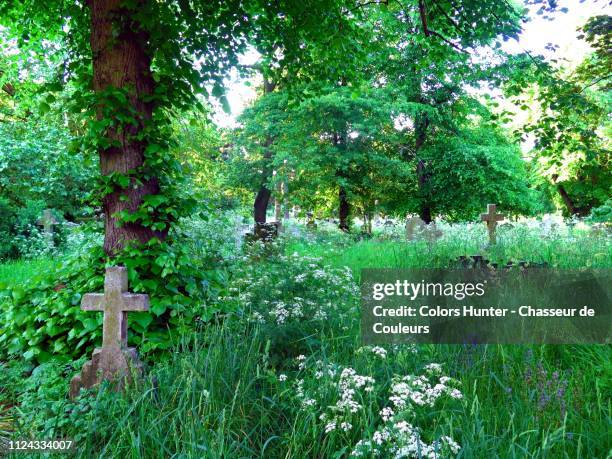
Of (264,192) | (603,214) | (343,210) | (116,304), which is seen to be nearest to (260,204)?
(264,192)

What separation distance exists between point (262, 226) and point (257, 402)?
34.6 ft

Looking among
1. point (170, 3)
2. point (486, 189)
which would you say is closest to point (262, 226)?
point (170, 3)

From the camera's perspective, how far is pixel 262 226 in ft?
43.5

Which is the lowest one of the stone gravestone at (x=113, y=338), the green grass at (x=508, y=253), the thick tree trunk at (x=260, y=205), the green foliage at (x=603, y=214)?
the stone gravestone at (x=113, y=338)

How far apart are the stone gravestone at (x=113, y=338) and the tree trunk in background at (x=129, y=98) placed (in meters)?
1.07

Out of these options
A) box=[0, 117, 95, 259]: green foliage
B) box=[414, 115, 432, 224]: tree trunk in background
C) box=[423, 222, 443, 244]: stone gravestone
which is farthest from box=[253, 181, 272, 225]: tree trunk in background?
box=[423, 222, 443, 244]: stone gravestone

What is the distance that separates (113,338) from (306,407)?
5.50 feet

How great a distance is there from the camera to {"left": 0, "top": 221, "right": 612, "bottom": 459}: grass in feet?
7.80

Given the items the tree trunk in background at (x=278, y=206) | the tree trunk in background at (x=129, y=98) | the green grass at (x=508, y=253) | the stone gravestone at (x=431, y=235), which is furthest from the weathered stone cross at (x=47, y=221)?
the stone gravestone at (x=431, y=235)

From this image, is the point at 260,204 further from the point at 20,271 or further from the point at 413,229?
the point at 20,271

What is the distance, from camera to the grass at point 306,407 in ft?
7.80

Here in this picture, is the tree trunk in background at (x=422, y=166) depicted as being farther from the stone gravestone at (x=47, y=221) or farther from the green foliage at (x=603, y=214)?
the stone gravestone at (x=47, y=221)

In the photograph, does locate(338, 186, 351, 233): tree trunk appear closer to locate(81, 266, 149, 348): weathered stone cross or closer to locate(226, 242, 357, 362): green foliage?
locate(226, 242, 357, 362): green foliage

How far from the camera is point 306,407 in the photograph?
253 cm
